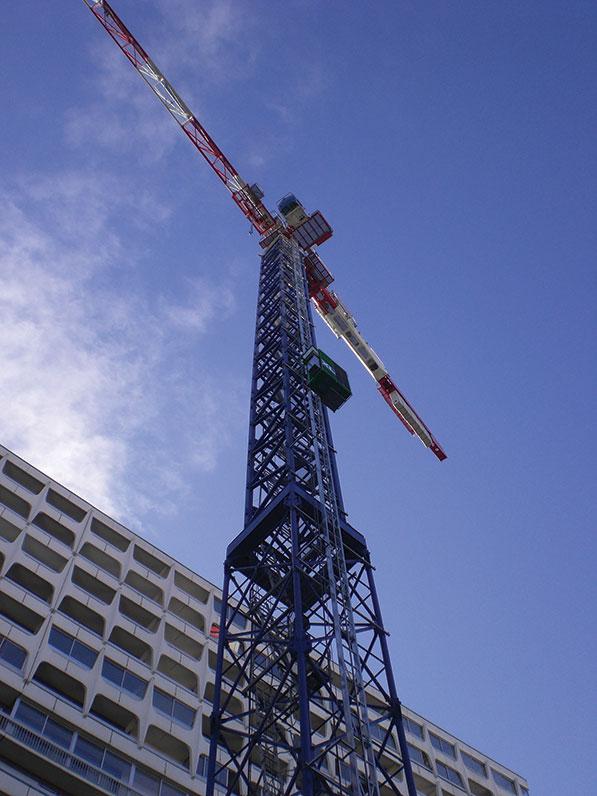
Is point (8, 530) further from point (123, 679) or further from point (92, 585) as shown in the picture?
point (123, 679)

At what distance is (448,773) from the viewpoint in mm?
51156

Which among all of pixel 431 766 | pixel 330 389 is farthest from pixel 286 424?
pixel 431 766

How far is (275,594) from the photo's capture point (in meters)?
25.9

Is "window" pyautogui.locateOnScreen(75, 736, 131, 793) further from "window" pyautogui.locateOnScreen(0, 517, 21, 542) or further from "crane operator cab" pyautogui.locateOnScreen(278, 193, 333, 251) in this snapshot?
"crane operator cab" pyautogui.locateOnScreen(278, 193, 333, 251)

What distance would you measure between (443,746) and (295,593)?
35.9 m

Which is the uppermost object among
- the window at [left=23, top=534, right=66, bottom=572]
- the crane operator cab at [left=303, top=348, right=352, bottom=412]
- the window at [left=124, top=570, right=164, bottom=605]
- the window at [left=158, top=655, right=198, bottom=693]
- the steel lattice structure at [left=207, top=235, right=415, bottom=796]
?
the window at [left=124, top=570, right=164, bottom=605]

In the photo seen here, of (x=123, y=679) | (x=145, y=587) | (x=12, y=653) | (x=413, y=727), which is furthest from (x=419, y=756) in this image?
(x=12, y=653)

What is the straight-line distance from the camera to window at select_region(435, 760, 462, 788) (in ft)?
166

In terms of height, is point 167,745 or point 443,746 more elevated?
point 443,746

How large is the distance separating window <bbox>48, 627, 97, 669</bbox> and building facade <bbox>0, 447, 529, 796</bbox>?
0.05 m

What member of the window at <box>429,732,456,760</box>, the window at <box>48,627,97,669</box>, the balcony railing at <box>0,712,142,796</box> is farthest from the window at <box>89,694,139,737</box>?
the window at <box>429,732,456,760</box>

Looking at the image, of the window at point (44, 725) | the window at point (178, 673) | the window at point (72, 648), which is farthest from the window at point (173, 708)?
the window at point (44, 725)

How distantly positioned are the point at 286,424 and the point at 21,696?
15492mm


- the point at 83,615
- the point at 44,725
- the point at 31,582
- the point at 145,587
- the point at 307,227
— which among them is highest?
Answer: the point at 307,227
